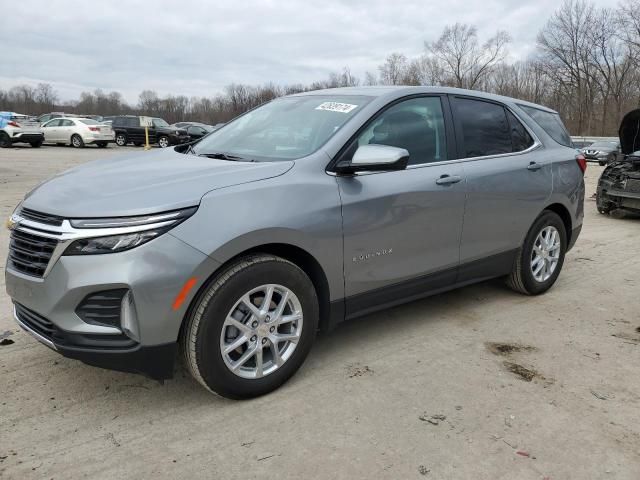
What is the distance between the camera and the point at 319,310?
126 inches

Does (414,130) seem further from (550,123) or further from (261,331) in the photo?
(550,123)

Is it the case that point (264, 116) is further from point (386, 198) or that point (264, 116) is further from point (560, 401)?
point (560, 401)

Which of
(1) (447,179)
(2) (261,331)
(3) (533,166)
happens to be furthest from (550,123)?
(2) (261,331)

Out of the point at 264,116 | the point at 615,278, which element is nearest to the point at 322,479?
the point at 264,116

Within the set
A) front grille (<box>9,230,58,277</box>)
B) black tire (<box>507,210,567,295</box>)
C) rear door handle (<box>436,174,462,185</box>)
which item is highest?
rear door handle (<box>436,174,462,185</box>)

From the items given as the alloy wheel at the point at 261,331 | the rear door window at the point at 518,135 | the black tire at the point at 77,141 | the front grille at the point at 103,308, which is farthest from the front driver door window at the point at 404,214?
the black tire at the point at 77,141

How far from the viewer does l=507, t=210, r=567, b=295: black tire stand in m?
4.50

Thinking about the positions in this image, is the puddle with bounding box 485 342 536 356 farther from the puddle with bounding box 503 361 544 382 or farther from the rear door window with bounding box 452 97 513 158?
the rear door window with bounding box 452 97 513 158

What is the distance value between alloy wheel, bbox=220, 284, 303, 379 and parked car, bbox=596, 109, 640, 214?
7918 millimetres

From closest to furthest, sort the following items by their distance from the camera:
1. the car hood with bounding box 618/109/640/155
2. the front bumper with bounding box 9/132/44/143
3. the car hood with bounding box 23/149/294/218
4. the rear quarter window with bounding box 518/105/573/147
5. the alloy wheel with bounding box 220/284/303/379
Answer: the car hood with bounding box 23/149/294/218
the alloy wheel with bounding box 220/284/303/379
the rear quarter window with bounding box 518/105/573/147
the car hood with bounding box 618/109/640/155
the front bumper with bounding box 9/132/44/143

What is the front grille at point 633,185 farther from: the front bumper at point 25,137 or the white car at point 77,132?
the front bumper at point 25,137

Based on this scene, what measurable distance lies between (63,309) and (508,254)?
132 inches

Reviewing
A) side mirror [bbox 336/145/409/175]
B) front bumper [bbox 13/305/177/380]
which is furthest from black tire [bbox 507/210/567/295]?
front bumper [bbox 13/305/177/380]

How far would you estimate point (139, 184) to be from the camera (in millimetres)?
2701
